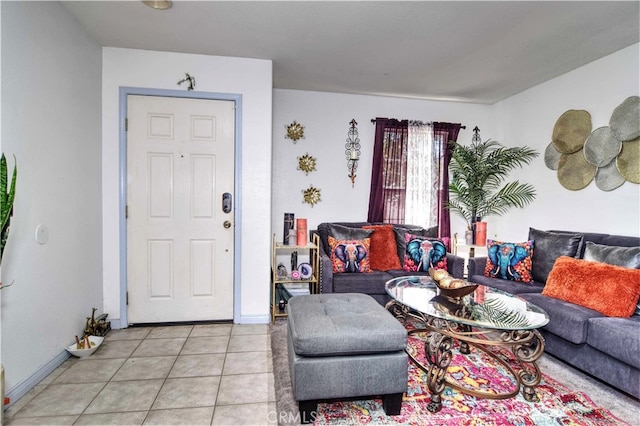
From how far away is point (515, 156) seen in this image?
4.02 meters

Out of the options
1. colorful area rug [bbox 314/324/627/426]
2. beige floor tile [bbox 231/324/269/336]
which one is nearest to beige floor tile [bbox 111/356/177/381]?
beige floor tile [bbox 231/324/269/336]

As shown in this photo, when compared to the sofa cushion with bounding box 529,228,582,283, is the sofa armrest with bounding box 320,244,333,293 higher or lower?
lower

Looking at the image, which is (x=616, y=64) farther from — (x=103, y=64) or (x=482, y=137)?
(x=103, y=64)

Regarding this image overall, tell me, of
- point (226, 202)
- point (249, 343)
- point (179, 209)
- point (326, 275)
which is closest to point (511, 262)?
point (326, 275)

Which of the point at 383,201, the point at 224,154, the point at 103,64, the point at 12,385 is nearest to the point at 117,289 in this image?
the point at 12,385

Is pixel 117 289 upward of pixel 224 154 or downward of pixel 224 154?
downward

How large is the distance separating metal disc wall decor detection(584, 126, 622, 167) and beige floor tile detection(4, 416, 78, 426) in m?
4.47

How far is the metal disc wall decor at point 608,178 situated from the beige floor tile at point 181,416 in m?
3.76

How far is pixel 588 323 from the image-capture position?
2.12m

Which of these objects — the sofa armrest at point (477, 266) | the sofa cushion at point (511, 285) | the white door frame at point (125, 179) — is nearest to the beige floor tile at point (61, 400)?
the white door frame at point (125, 179)

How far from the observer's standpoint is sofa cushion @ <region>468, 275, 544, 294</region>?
2812mm

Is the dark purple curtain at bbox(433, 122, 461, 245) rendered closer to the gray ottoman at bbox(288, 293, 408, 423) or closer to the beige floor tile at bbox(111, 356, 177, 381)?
the gray ottoman at bbox(288, 293, 408, 423)

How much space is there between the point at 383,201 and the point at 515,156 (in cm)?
171

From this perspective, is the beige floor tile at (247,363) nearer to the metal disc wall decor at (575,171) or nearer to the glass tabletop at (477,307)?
the glass tabletop at (477,307)
